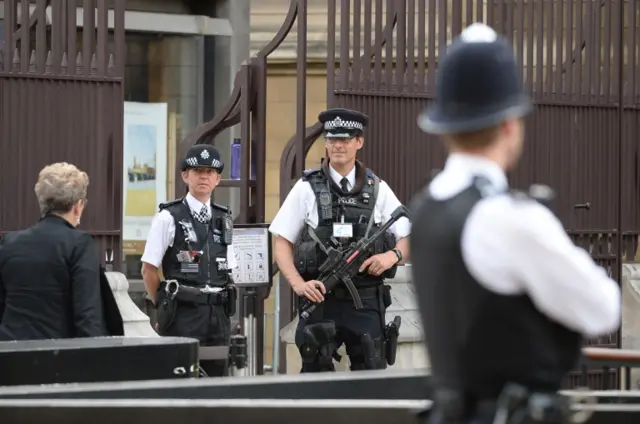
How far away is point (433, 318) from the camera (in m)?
3.41

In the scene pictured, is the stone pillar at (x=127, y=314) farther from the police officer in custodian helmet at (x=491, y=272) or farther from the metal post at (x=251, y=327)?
the police officer in custodian helmet at (x=491, y=272)

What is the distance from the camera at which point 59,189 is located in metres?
7.07

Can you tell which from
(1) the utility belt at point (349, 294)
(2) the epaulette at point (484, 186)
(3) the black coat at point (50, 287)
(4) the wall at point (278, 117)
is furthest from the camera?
(4) the wall at point (278, 117)

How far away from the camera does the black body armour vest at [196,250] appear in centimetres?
941

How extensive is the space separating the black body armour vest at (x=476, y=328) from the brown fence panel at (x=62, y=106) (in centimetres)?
626

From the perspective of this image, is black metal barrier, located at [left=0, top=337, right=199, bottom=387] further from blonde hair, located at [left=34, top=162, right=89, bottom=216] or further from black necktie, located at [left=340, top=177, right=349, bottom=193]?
black necktie, located at [left=340, top=177, right=349, bottom=193]

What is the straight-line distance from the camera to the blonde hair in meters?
7.08

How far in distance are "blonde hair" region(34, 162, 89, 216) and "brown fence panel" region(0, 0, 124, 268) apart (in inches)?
88.4

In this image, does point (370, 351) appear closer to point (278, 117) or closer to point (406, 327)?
point (406, 327)

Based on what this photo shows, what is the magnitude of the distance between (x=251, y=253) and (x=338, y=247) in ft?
4.66

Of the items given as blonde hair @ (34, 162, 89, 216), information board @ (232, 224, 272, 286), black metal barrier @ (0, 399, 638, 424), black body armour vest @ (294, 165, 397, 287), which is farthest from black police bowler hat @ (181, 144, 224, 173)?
→ black metal barrier @ (0, 399, 638, 424)

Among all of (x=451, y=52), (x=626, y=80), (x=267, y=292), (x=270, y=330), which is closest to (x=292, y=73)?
(x=270, y=330)

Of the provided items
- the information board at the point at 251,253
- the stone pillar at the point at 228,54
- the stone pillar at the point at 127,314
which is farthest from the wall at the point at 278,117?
the stone pillar at the point at 127,314

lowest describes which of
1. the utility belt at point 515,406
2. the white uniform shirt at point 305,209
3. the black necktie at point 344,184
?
the utility belt at point 515,406
